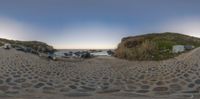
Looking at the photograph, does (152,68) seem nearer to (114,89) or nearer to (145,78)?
(145,78)

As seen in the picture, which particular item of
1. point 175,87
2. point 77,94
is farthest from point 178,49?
point 77,94

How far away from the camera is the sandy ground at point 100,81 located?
14.1 meters

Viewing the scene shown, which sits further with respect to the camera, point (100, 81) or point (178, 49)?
point (178, 49)

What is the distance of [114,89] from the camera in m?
15.4

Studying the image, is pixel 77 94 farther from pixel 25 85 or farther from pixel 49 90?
pixel 25 85

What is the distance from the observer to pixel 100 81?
17047 millimetres

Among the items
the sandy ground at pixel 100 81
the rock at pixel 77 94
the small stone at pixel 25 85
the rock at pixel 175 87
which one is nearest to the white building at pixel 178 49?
the sandy ground at pixel 100 81

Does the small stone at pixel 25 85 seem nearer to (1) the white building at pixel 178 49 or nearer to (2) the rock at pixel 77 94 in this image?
(2) the rock at pixel 77 94

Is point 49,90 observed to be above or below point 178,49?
below

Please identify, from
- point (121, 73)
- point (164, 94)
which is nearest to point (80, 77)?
point (121, 73)

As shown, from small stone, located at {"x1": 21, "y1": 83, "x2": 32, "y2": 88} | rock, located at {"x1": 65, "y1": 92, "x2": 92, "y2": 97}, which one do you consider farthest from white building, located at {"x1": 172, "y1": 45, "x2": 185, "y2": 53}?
small stone, located at {"x1": 21, "y1": 83, "x2": 32, "y2": 88}

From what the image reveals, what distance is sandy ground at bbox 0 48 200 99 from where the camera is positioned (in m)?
14.1

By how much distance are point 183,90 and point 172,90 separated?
48cm

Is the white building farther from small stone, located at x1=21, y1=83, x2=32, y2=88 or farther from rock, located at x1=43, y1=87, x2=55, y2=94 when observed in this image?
small stone, located at x1=21, y1=83, x2=32, y2=88
